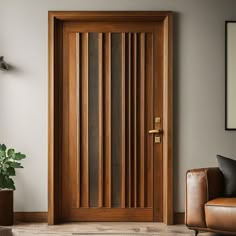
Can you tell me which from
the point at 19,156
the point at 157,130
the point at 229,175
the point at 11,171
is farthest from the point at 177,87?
the point at 11,171

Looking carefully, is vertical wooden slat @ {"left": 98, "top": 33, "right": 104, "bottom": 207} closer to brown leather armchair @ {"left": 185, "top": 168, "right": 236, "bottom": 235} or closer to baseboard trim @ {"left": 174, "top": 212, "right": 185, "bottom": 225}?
baseboard trim @ {"left": 174, "top": 212, "right": 185, "bottom": 225}

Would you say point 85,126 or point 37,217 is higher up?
point 85,126

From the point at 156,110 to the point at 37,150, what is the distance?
1.17 metres

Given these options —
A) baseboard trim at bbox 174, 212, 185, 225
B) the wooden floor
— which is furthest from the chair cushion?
baseboard trim at bbox 174, 212, 185, 225

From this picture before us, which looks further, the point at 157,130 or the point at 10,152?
the point at 157,130

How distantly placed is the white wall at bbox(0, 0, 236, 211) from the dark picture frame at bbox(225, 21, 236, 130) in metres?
0.05

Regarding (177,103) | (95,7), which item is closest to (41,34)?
(95,7)

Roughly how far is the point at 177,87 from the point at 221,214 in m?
1.41

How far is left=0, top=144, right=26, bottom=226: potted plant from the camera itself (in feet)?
16.6

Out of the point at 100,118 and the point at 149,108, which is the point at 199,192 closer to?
the point at 149,108

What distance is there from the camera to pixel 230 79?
5305mm

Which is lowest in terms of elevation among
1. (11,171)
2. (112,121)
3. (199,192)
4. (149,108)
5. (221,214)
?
(221,214)

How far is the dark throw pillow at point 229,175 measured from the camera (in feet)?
15.1

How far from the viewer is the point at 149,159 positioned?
17.7 ft
